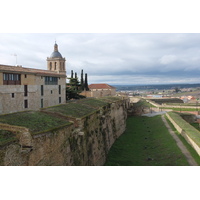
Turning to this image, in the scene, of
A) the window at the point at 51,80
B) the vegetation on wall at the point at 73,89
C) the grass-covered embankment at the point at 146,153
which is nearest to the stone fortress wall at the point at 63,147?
the grass-covered embankment at the point at 146,153

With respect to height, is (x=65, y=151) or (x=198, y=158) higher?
(x=65, y=151)

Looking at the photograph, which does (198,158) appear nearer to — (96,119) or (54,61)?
(96,119)

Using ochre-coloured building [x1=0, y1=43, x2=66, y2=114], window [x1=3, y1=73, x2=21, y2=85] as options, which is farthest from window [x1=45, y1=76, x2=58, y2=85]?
window [x1=3, y1=73, x2=21, y2=85]

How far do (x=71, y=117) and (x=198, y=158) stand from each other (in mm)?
8966

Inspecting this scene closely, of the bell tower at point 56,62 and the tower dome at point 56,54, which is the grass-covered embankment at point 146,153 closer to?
the bell tower at point 56,62

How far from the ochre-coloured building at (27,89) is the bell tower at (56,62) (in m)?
19.7

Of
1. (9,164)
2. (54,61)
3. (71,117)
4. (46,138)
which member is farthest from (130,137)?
(54,61)

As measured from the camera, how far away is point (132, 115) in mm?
45094

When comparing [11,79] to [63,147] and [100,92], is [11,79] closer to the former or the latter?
[63,147]

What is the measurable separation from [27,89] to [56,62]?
95.1 feet

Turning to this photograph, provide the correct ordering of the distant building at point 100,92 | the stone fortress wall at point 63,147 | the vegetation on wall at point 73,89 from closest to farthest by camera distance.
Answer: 1. the stone fortress wall at point 63,147
2. the vegetation on wall at point 73,89
3. the distant building at point 100,92

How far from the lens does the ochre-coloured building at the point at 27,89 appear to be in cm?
1706

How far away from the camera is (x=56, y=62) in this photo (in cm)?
4778

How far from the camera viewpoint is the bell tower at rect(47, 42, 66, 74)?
4750cm
